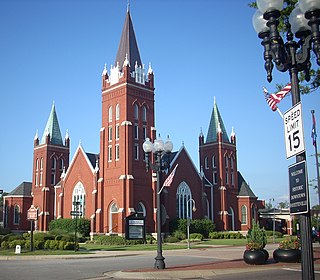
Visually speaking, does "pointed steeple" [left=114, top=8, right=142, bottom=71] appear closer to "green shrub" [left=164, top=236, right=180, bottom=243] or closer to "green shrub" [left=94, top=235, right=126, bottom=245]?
"green shrub" [left=164, top=236, right=180, bottom=243]

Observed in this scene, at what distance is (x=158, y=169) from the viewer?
792 inches

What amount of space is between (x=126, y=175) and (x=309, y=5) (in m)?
45.1

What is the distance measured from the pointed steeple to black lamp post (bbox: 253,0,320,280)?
4916 cm

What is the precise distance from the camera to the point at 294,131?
7496 millimetres

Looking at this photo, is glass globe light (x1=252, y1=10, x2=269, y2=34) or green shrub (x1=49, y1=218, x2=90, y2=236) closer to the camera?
glass globe light (x1=252, y1=10, x2=269, y2=34)

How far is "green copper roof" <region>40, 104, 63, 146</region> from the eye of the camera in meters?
71.3

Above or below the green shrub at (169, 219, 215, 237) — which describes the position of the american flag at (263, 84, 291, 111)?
above

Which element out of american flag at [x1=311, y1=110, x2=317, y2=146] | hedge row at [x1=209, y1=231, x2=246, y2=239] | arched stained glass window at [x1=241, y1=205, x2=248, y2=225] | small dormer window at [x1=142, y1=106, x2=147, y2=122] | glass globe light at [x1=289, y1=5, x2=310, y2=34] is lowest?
hedge row at [x1=209, y1=231, x2=246, y2=239]

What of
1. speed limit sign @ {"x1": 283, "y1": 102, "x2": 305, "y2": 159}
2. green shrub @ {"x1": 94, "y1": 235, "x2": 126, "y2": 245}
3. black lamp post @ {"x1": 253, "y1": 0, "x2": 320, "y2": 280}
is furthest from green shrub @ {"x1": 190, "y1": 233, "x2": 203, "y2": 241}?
speed limit sign @ {"x1": 283, "y1": 102, "x2": 305, "y2": 159}

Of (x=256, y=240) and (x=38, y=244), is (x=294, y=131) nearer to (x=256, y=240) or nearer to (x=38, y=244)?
(x=256, y=240)

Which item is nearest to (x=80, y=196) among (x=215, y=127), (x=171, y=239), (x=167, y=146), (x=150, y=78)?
(x=171, y=239)

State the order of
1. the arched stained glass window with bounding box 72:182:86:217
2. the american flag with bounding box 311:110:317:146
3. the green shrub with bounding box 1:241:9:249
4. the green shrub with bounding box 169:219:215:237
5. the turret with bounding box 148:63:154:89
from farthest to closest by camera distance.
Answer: the arched stained glass window with bounding box 72:182:86:217 → the turret with bounding box 148:63:154:89 → the green shrub with bounding box 169:219:215:237 → the green shrub with bounding box 1:241:9:249 → the american flag with bounding box 311:110:317:146

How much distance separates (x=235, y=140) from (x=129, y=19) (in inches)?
1037

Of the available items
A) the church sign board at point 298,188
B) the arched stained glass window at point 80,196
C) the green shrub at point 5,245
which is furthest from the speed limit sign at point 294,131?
the arched stained glass window at point 80,196
